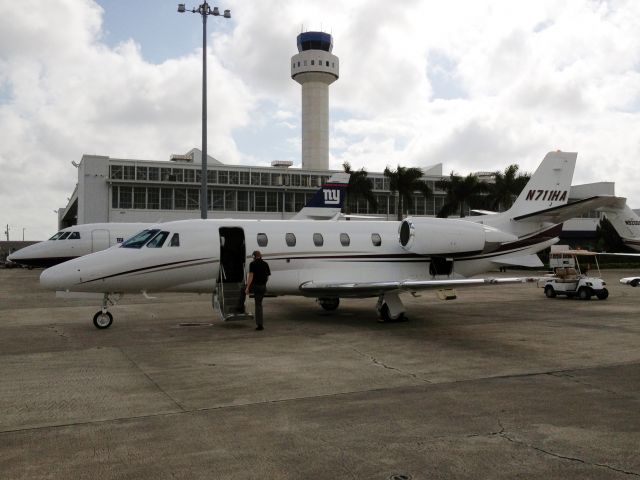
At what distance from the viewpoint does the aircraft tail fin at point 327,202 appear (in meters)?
37.1

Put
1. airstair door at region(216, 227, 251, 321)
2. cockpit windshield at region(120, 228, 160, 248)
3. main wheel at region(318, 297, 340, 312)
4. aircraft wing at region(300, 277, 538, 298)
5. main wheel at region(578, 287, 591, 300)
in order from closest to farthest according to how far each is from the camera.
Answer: aircraft wing at region(300, 277, 538, 298), cockpit windshield at region(120, 228, 160, 248), airstair door at region(216, 227, 251, 321), main wheel at region(318, 297, 340, 312), main wheel at region(578, 287, 591, 300)

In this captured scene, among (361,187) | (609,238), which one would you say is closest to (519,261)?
(609,238)

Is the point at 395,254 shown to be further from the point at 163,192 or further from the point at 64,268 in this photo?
the point at 163,192

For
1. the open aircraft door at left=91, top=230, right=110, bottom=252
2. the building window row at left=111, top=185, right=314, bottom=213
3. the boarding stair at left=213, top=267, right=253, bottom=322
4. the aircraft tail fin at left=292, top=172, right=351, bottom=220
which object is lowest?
the boarding stair at left=213, top=267, right=253, bottom=322

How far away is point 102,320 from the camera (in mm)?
13977

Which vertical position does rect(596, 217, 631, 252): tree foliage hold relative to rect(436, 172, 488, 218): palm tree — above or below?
below

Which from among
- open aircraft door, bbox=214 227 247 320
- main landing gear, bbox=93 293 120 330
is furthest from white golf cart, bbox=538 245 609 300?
main landing gear, bbox=93 293 120 330

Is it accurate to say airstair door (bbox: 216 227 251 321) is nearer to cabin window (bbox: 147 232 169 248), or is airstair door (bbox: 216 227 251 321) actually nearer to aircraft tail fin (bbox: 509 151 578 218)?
cabin window (bbox: 147 232 169 248)

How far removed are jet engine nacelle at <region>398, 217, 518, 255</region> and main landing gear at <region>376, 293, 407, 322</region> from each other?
2.05 m

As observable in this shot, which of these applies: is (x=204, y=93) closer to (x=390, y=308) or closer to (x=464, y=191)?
(x=390, y=308)

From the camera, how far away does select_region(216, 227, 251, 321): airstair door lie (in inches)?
579

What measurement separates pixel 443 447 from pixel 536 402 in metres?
2.23

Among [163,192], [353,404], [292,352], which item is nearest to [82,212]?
[163,192]

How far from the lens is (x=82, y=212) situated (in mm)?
59062
